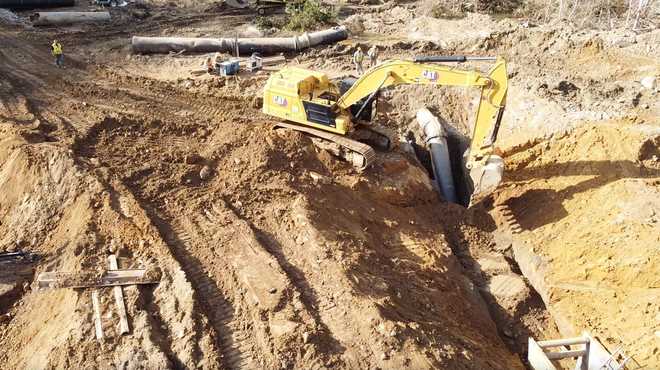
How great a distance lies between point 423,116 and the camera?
51.5ft

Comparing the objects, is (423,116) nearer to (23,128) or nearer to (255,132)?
(255,132)

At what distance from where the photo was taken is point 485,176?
12.7 m

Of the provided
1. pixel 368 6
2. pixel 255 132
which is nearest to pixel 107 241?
pixel 255 132

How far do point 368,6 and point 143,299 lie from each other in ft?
66.8

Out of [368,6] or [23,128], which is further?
[368,6]

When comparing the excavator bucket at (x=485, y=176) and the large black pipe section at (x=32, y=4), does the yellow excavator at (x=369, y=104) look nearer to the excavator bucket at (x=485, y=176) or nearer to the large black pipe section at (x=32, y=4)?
the excavator bucket at (x=485, y=176)

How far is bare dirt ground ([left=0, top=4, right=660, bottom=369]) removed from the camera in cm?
871

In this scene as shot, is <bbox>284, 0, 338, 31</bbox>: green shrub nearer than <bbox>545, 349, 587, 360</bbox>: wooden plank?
No

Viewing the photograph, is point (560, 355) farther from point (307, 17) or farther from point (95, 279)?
point (307, 17)

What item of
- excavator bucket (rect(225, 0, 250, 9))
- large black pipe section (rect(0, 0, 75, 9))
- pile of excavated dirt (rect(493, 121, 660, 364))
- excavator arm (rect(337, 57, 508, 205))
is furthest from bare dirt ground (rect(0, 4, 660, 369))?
excavator bucket (rect(225, 0, 250, 9))

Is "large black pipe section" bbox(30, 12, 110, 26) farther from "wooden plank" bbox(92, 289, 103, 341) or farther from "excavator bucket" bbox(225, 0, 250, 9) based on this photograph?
"wooden plank" bbox(92, 289, 103, 341)

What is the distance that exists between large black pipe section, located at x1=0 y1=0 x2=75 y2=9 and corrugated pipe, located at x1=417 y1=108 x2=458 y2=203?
16217mm

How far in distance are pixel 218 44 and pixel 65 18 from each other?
22.6 feet

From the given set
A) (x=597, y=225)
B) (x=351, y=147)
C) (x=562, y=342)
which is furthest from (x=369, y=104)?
(x=562, y=342)
